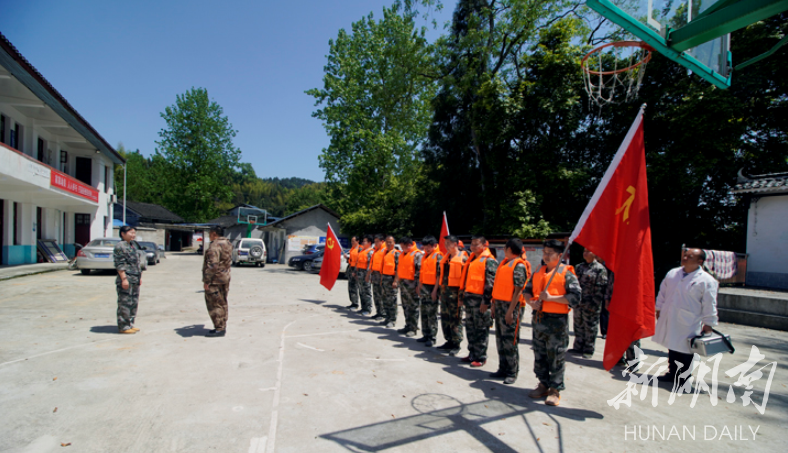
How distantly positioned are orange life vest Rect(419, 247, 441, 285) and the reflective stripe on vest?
1442 millimetres

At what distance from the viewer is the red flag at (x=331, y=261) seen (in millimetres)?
12125

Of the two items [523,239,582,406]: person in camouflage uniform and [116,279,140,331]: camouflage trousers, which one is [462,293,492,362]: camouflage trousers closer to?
[523,239,582,406]: person in camouflage uniform

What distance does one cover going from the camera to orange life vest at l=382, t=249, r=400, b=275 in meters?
8.84

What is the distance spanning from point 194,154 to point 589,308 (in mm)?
52282

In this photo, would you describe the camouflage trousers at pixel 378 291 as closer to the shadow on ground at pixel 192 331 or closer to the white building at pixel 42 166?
the shadow on ground at pixel 192 331

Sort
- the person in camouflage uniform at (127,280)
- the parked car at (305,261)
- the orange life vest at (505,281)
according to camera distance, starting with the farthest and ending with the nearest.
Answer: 1. the parked car at (305,261)
2. the person in camouflage uniform at (127,280)
3. the orange life vest at (505,281)

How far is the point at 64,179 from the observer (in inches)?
790

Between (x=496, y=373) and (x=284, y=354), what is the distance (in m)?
3.22

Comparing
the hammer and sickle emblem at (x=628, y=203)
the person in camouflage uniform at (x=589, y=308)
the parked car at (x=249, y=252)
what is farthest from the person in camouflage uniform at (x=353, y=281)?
the parked car at (x=249, y=252)

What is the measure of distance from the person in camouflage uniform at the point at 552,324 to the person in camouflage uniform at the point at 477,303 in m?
1.17

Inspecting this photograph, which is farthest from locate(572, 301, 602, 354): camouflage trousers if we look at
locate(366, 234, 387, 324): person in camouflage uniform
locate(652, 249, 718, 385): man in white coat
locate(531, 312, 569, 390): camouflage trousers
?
locate(366, 234, 387, 324): person in camouflage uniform

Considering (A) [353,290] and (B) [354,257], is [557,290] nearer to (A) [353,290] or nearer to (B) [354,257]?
(B) [354,257]

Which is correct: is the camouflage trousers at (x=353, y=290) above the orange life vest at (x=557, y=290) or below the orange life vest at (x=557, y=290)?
below

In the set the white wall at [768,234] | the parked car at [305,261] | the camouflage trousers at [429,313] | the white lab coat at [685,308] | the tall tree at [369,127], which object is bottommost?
the parked car at [305,261]
